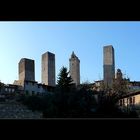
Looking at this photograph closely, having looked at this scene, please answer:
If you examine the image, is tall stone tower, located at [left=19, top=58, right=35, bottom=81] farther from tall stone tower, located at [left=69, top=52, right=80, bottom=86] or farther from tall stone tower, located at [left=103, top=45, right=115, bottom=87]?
tall stone tower, located at [left=103, top=45, right=115, bottom=87]

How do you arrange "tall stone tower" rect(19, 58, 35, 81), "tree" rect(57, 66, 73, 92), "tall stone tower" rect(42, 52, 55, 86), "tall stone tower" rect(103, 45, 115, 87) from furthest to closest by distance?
"tall stone tower" rect(42, 52, 55, 86), "tall stone tower" rect(103, 45, 115, 87), "tall stone tower" rect(19, 58, 35, 81), "tree" rect(57, 66, 73, 92)

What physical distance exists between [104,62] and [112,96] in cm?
2618

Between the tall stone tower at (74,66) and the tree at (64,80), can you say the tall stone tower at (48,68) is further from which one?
the tree at (64,80)

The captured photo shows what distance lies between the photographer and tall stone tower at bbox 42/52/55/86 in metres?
57.7

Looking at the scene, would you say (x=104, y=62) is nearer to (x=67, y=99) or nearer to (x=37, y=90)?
(x=37, y=90)

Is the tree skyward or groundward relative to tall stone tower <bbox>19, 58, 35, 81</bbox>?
groundward

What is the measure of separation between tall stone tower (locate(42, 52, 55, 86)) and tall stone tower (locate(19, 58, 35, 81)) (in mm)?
3783

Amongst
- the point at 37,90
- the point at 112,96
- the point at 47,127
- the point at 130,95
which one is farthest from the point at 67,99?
the point at 47,127

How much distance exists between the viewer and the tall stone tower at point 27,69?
172 ft

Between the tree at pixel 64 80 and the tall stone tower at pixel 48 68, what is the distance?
66.1ft

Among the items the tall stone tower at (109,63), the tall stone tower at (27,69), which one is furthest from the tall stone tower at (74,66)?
the tall stone tower at (27,69)

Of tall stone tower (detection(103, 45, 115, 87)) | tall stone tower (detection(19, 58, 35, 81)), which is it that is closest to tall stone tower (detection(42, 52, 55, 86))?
tall stone tower (detection(19, 58, 35, 81))

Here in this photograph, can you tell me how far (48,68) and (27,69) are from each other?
5960 millimetres
